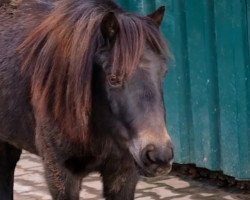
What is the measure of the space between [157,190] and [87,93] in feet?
9.19

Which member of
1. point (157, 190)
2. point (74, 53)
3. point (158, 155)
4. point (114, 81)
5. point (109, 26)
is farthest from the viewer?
point (157, 190)

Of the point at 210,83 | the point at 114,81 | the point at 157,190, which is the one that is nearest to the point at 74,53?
the point at 114,81

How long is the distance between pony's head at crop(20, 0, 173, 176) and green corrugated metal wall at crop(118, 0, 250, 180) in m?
1.89

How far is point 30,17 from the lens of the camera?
471 centimetres

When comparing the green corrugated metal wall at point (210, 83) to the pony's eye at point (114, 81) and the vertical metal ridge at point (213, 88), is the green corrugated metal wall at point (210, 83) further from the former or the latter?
the pony's eye at point (114, 81)

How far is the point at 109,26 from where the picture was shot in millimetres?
3789

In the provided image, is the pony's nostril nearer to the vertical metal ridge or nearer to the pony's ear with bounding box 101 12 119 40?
the pony's ear with bounding box 101 12 119 40

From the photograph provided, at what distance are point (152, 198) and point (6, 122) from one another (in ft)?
6.46

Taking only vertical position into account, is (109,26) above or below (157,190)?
above

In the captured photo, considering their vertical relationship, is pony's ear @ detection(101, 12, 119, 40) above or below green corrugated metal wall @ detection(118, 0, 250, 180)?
above

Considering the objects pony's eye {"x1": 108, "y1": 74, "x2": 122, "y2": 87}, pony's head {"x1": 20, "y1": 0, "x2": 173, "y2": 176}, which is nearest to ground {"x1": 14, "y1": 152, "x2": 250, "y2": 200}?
pony's head {"x1": 20, "y1": 0, "x2": 173, "y2": 176}

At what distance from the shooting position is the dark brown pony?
362cm

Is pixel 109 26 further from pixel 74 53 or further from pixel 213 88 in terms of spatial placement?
pixel 213 88

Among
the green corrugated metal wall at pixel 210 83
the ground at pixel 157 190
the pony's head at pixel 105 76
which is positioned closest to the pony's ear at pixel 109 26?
the pony's head at pixel 105 76
